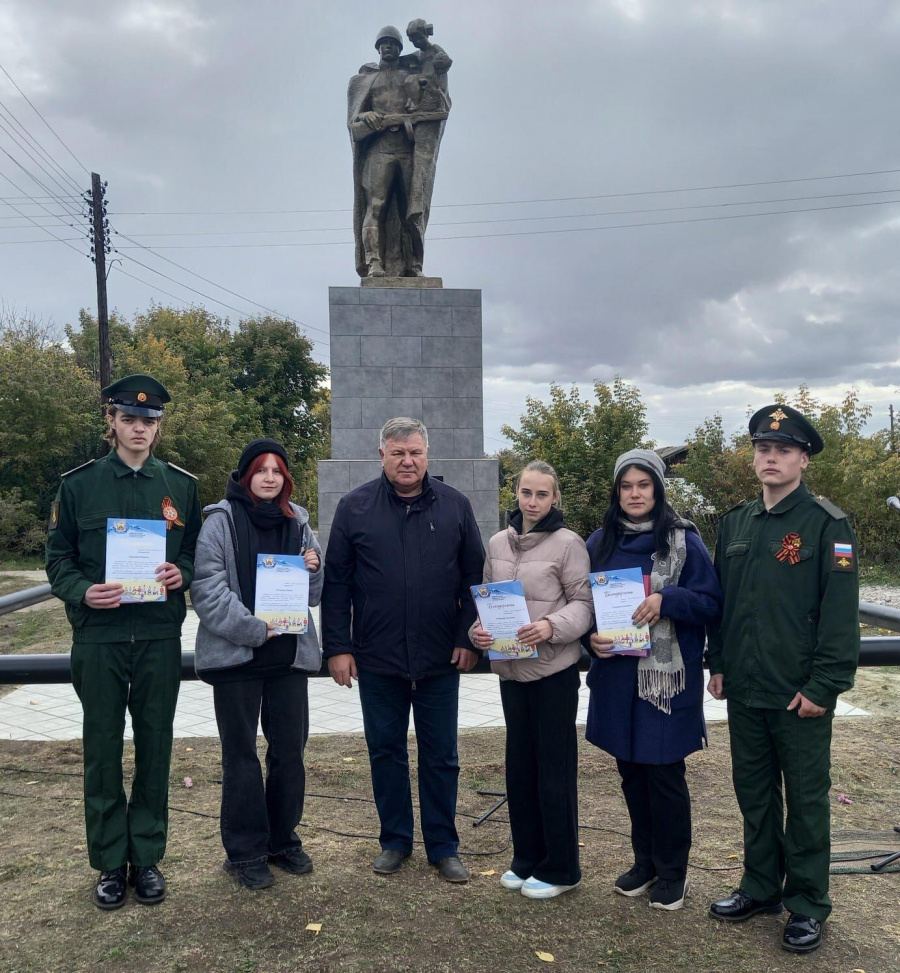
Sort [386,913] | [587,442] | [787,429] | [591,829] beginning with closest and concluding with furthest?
[787,429] < [386,913] < [591,829] < [587,442]

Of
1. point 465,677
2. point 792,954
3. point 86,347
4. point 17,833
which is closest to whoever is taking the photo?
point 792,954

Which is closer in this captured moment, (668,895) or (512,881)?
(668,895)

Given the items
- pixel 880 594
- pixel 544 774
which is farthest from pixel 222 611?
pixel 880 594

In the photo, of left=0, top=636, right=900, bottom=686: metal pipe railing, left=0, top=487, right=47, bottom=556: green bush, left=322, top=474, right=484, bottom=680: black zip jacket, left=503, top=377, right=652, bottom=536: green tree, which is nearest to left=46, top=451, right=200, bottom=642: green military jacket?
left=0, top=636, right=900, bottom=686: metal pipe railing

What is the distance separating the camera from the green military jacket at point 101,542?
350 centimetres

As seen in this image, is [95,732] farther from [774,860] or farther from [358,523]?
[774,860]

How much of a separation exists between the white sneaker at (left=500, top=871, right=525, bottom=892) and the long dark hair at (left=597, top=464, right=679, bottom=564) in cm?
136

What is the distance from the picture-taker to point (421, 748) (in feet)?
12.6

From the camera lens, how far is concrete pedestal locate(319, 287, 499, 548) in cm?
973

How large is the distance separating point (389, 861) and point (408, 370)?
22.0 ft

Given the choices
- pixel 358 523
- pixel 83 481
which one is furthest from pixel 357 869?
pixel 83 481

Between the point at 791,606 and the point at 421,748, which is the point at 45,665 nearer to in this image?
the point at 421,748

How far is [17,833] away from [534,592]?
2.88 metres

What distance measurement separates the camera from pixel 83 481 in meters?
3.56
